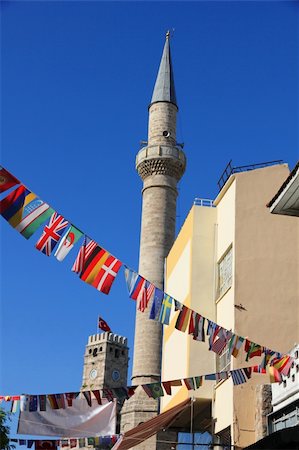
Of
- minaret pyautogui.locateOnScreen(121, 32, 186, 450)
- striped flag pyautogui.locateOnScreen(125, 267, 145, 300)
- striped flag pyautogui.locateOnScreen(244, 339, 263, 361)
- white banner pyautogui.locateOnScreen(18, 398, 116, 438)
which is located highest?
minaret pyautogui.locateOnScreen(121, 32, 186, 450)

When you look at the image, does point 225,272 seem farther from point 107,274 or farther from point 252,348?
point 107,274

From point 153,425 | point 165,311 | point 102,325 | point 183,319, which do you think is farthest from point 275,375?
point 102,325

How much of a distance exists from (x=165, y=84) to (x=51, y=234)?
111 feet

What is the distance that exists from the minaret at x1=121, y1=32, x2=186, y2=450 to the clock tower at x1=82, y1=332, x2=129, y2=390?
41047 mm

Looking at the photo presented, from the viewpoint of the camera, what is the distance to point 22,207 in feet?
33.4

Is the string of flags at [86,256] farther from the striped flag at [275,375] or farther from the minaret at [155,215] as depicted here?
the minaret at [155,215]

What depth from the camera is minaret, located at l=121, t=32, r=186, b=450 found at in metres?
33.9

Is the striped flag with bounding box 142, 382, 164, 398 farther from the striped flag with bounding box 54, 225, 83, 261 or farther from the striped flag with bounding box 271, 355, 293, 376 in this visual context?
the striped flag with bounding box 54, 225, 83, 261

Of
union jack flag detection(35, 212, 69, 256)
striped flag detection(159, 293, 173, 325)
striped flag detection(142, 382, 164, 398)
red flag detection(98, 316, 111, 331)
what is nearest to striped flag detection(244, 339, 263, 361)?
striped flag detection(159, 293, 173, 325)

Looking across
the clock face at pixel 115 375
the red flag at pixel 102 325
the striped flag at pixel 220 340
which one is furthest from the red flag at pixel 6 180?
the clock face at pixel 115 375

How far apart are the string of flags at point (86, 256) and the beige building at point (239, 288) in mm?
2496

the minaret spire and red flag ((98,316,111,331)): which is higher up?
the minaret spire

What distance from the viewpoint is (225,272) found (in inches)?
710

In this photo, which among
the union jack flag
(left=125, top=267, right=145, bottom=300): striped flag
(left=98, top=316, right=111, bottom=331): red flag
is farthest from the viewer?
(left=98, top=316, right=111, bottom=331): red flag
